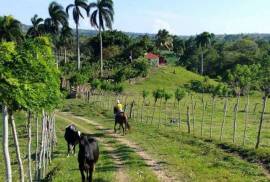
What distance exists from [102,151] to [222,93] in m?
36.1

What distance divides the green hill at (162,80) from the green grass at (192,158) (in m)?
44.2

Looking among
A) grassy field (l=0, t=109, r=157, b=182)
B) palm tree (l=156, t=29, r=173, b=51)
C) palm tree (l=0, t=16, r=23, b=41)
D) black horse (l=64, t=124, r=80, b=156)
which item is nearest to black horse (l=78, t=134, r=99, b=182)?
grassy field (l=0, t=109, r=157, b=182)

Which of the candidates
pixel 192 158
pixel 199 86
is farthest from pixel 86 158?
pixel 199 86

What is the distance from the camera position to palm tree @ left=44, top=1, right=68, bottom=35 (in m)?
87.9

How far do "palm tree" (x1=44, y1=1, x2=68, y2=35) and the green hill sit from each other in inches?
712

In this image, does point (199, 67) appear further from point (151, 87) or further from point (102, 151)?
point (102, 151)

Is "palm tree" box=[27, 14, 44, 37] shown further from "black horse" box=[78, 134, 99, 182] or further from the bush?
"black horse" box=[78, 134, 99, 182]

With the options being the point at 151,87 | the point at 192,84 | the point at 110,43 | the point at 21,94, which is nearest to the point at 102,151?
the point at 21,94

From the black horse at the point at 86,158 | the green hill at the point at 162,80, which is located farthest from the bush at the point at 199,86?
the black horse at the point at 86,158

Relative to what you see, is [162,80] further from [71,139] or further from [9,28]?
[71,139]

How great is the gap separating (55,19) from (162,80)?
2429 centimetres

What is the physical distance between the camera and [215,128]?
135ft

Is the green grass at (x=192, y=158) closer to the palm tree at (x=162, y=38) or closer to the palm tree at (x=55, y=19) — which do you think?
the palm tree at (x=55, y=19)

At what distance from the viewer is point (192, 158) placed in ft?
81.0
